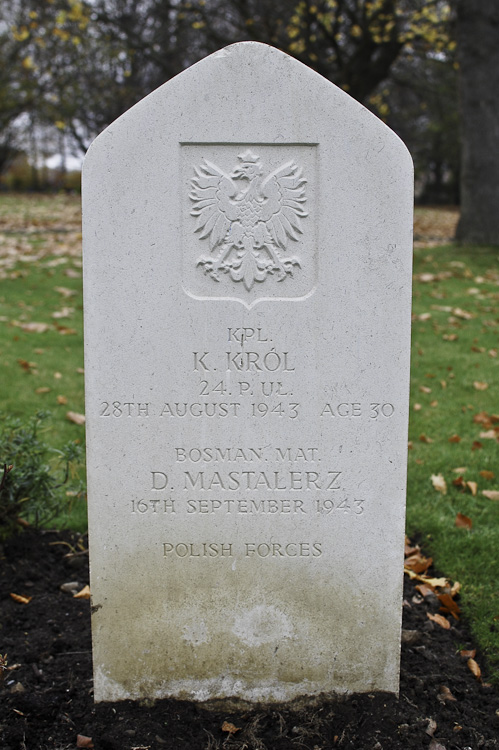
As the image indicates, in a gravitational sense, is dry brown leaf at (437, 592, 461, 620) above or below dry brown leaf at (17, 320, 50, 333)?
below

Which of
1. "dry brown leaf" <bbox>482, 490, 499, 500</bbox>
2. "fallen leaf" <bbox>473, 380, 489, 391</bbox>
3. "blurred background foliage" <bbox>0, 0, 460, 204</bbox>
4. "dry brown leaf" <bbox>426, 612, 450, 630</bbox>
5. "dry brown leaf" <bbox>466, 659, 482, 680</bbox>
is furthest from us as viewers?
"blurred background foliage" <bbox>0, 0, 460, 204</bbox>

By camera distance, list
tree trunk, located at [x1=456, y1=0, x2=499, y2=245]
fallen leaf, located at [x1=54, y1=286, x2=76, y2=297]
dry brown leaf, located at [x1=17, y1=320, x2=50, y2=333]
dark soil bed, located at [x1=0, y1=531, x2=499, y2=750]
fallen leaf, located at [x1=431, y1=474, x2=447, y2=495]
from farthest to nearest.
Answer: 1. tree trunk, located at [x1=456, y1=0, x2=499, y2=245]
2. fallen leaf, located at [x1=54, y1=286, x2=76, y2=297]
3. dry brown leaf, located at [x1=17, y1=320, x2=50, y2=333]
4. fallen leaf, located at [x1=431, y1=474, x2=447, y2=495]
5. dark soil bed, located at [x1=0, y1=531, x2=499, y2=750]

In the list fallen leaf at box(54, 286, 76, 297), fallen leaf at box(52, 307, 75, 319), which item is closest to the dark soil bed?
fallen leaf at box(52, 307, 75, 319)

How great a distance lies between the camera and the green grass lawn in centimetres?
392

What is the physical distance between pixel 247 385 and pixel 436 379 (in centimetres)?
408

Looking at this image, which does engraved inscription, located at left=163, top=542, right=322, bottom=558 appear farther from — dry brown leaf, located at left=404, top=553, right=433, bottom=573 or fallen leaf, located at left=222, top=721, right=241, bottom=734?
dry brown leaf, located at left=404, top=553, right=433, bottom=573

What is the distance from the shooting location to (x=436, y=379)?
21.0ft

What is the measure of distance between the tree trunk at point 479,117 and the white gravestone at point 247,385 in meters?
9.50

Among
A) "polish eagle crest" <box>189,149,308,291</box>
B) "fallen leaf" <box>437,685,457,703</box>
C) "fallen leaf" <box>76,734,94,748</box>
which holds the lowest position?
"fallen leaf" <box>76,734,94,748</box>

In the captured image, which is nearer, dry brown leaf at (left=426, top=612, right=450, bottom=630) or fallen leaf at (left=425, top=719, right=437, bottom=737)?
fallen leaf at (left=425, top=719, right=437, bottom=737)

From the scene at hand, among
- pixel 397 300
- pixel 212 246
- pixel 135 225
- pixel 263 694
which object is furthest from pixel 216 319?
pixel 263 694

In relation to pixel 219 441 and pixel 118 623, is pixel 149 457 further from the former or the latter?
pixel 118 623

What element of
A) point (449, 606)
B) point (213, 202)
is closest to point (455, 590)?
point (449, 606)

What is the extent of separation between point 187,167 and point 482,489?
3.01 metres
